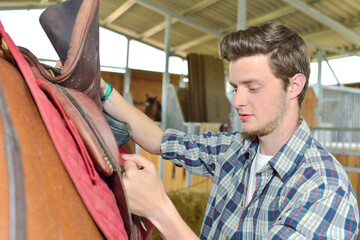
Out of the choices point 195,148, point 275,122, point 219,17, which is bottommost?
point 195,148

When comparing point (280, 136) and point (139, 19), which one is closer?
point (280, 136)

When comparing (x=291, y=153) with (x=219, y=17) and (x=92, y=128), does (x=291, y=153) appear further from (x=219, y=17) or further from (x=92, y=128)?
(x=219, y=17)

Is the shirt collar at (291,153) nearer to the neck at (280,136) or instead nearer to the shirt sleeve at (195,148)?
the neck at (280,136)

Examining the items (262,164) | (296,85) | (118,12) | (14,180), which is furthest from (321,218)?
(118,12)

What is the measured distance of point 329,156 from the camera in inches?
34.5

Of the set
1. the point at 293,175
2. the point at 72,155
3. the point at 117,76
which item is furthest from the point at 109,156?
the point at 117,76

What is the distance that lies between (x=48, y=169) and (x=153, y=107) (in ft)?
17.7

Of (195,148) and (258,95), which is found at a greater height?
(258,95)

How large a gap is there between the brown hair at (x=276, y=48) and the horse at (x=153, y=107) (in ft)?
16.0

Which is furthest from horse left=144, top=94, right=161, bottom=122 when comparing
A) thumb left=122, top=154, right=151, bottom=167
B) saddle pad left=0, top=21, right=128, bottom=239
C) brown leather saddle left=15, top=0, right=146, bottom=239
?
saddle pad left=0, top=21, right=128, bottom=239

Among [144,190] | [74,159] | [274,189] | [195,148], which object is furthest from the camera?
[195,148]

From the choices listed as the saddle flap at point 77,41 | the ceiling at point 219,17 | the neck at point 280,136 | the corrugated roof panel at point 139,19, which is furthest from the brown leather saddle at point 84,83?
the corrugated roof panel at point 139,19

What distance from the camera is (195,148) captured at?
1164 millimetres

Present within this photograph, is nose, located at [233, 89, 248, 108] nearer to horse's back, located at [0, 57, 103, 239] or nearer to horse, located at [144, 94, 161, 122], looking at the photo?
horse's back, located at [0, 57, 103, 239]
